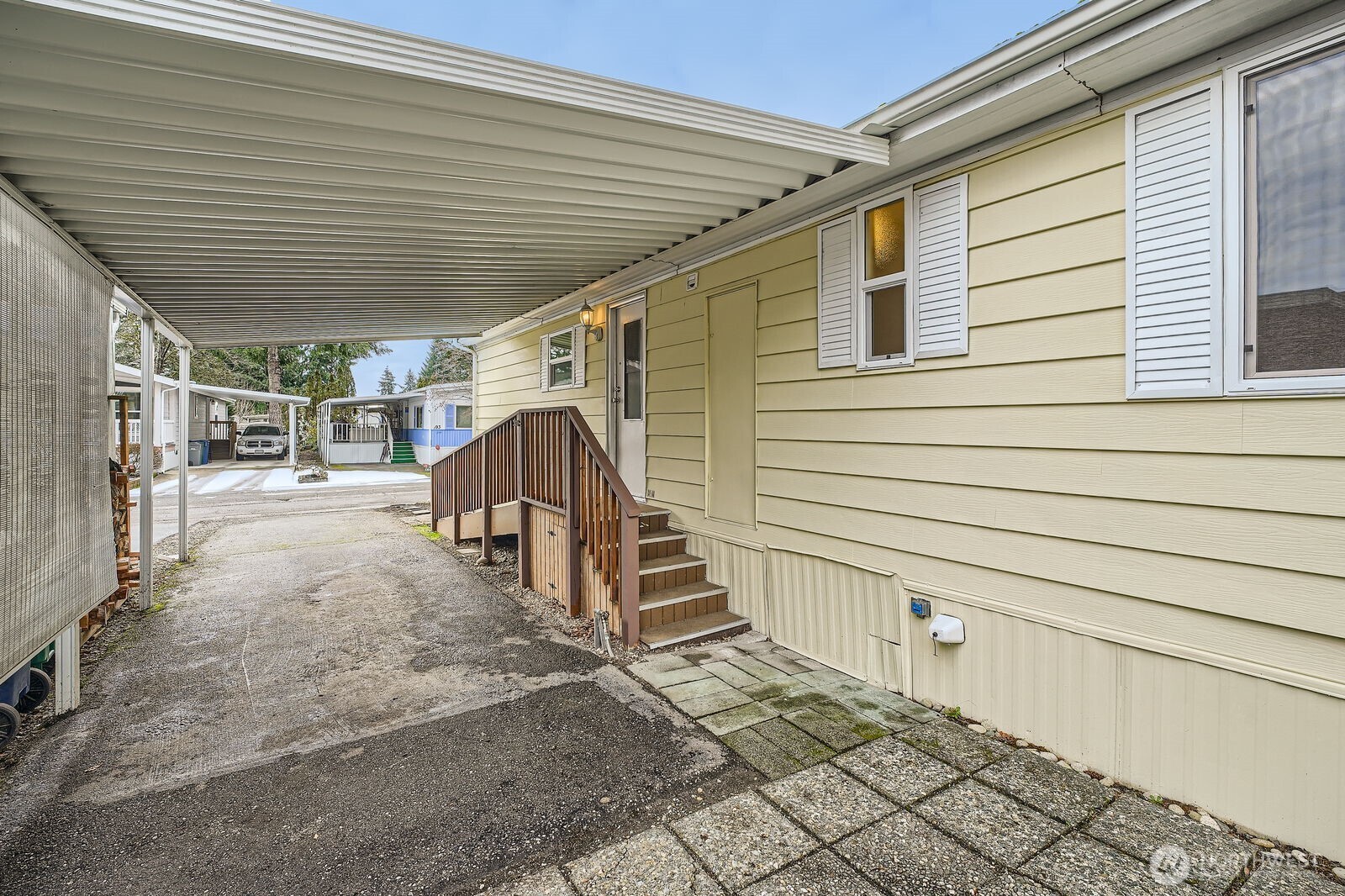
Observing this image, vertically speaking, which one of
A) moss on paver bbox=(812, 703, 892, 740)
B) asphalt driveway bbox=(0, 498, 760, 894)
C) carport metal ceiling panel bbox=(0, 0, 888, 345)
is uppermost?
carport metal ceiling panel bbox=(0, 0, 888, 345)

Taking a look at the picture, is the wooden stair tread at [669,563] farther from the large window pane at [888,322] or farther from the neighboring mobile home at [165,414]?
the neighboring mobile home at [165,414]

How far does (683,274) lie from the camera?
5043 mm

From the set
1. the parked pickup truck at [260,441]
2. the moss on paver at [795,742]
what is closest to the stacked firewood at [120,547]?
the moss on paver at [795,742]

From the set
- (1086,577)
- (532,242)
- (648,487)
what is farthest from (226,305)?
(1086,577)

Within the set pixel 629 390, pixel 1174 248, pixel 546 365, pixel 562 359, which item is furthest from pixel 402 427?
pixel 1174 248

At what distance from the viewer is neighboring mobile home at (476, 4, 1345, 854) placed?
6.77 ft

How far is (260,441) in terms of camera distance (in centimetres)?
2186

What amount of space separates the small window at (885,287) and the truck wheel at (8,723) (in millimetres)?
4577

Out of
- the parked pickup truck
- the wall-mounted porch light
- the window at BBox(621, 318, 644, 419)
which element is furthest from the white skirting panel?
the parked pickup truck

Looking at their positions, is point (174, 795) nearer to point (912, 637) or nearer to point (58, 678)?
point (58, 678)

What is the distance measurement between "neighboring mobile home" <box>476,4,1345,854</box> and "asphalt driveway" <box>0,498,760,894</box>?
1473 millimetres

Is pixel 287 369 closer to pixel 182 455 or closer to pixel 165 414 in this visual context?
pixel 165 414

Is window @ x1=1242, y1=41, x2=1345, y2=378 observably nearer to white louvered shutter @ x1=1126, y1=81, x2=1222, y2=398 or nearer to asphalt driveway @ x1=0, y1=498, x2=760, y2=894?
white louvered shutter @ x1=1126, y1=81, x2=1222, y2=398

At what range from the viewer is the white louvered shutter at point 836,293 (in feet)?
11.7
